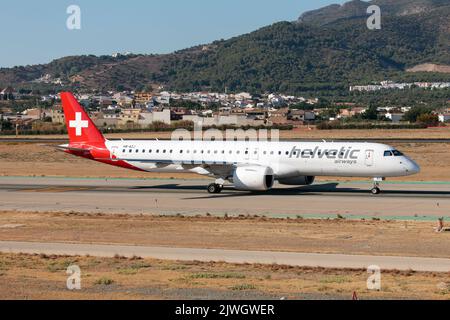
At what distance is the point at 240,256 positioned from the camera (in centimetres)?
3216

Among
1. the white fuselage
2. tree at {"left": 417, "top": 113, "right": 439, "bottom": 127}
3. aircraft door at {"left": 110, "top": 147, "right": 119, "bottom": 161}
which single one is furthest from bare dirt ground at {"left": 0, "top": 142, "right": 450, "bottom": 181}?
tree at {"left": 417, "top": 113, "right": 439, "bottom": 127}

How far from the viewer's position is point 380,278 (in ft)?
88.9

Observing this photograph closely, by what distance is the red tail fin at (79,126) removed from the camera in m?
61.8

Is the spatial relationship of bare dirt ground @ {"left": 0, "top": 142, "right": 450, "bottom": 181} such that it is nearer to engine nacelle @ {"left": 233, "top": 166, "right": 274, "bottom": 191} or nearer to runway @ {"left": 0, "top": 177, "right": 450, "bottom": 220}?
runway @ {"left": 0, "top": 177, "right": 450, "bottom": 220}

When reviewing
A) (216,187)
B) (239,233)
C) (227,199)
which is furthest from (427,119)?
(239,233)

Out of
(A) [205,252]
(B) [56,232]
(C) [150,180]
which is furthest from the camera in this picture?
(C) [150,180]

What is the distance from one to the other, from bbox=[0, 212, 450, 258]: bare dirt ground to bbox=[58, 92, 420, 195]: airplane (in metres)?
11.6

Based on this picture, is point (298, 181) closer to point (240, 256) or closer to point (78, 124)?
point (78, 124)

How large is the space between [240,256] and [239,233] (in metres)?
6.26

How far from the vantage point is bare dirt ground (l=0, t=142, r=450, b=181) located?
71875mm
